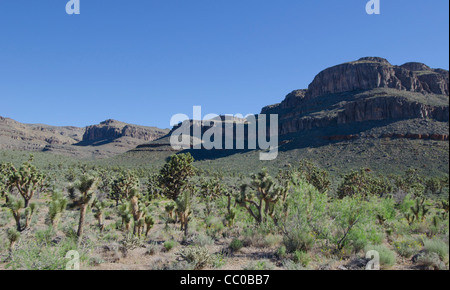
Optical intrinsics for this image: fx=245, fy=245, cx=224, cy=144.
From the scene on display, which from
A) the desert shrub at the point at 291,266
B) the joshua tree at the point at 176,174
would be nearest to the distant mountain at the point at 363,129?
the joshua tree at the point at 176,174

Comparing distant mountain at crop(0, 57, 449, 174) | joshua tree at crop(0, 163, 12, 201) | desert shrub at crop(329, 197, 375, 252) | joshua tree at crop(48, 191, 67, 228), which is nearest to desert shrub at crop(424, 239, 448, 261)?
desert shrub at crop(329, 197, 375, 252)

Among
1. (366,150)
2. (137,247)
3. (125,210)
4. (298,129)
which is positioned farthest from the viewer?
(298,129)

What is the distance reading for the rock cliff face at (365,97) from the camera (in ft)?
279

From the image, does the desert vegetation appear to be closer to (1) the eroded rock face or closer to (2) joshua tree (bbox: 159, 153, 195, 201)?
(2) joshua tree (bbox: 159, 153, 195, 201)

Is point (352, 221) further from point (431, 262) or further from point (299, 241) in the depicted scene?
point (431, 262)

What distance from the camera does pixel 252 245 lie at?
13.1 meters

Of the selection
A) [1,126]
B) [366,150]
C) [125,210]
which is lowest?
[125,210]

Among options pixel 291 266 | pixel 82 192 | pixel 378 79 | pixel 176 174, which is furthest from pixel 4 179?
pixel 378 79

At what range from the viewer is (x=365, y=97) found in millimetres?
106938

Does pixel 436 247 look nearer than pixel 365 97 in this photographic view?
Yes

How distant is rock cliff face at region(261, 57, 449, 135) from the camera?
85.1 m
